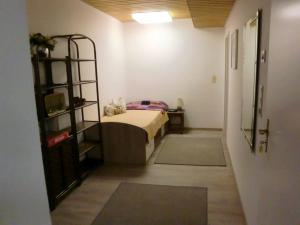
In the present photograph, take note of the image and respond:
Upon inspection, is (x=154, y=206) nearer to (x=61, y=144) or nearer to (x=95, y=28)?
(x=61, y=144)

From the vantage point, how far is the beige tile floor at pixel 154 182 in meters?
2.52

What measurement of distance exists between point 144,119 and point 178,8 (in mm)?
2022

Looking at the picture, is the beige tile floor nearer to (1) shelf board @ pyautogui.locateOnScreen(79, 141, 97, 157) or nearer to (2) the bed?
(2) the bed

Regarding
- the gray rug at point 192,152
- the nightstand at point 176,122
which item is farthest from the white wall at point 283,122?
the nightstand at point 176,122

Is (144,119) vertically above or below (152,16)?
below

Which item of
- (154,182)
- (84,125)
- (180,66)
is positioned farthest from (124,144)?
(180,66)

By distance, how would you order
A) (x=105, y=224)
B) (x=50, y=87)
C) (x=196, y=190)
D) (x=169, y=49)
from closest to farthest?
(x=105, y=224) → (x=50, y=87) → (x=196, y=190) → (x=169, y=49)

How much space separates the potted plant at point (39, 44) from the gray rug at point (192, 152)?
2277 mm

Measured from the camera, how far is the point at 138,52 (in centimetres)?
586

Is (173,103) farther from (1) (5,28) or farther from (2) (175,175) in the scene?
(1) (5,28)

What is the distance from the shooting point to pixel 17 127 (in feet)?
2.98

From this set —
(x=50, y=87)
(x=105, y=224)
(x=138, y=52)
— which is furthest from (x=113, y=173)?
(x=138, y=52)

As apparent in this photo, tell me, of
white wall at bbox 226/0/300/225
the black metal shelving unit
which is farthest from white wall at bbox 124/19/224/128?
white wall at bbox 226/0/300/225

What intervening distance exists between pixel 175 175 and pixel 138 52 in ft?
11.0
